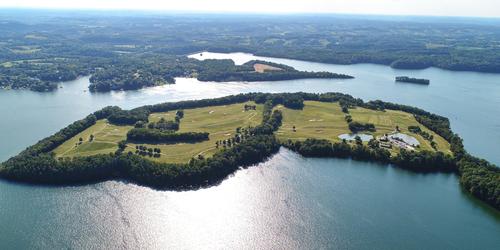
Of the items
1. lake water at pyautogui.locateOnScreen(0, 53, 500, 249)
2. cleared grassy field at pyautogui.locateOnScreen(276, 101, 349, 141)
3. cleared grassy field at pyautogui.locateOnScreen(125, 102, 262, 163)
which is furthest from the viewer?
cleared grassy field at pyautogui.locateOnScreen(276, 101, 349, 141)

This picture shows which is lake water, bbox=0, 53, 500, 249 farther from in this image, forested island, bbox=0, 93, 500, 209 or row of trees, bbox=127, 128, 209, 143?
row of trees, bbox=127, 128, 209, 143

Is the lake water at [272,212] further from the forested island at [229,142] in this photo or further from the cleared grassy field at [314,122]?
the cleared grassy field at [314,122]

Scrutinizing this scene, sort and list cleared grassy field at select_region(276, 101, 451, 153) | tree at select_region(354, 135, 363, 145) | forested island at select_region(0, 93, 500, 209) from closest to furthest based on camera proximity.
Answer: forested island at select_region(0, 93, 500, 209)
tree at select_region(354, 135, 363, 145)
cleared grassy field at select_region(276, 101, 451, 153)

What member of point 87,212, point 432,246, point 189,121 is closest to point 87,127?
point 189,121

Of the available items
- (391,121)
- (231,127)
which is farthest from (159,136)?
(391,121)

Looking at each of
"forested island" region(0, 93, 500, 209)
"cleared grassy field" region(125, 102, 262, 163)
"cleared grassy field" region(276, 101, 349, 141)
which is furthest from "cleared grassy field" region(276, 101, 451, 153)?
"cleared grassy field" region(125, 102, 262, 163)

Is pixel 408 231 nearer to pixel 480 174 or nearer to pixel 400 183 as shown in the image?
pixel 400 183
